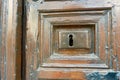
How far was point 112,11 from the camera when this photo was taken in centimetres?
66

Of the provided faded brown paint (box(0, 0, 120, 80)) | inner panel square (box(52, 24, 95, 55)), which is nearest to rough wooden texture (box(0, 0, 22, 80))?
faded brown paint (box(0, 0, 120, 80))

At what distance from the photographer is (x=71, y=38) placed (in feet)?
2.28

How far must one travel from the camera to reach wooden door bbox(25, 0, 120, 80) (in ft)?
2.17

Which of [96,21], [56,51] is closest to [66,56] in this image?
[56,51]

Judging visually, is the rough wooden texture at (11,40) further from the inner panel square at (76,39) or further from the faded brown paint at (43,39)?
the inner panel square at (76,39)

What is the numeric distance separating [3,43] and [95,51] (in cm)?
28

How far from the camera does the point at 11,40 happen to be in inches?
27.0

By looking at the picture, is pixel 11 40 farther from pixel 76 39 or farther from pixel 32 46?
pixel 76 39

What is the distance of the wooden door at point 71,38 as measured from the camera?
26.0 inches

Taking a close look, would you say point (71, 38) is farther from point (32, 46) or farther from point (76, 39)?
point (32, 46)

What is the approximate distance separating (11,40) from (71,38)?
0.18m

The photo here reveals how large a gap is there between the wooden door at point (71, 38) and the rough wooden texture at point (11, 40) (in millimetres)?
31

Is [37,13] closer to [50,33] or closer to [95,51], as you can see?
[50,33]

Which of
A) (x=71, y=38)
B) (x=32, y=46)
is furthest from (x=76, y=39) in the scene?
(x=32, y=46)
